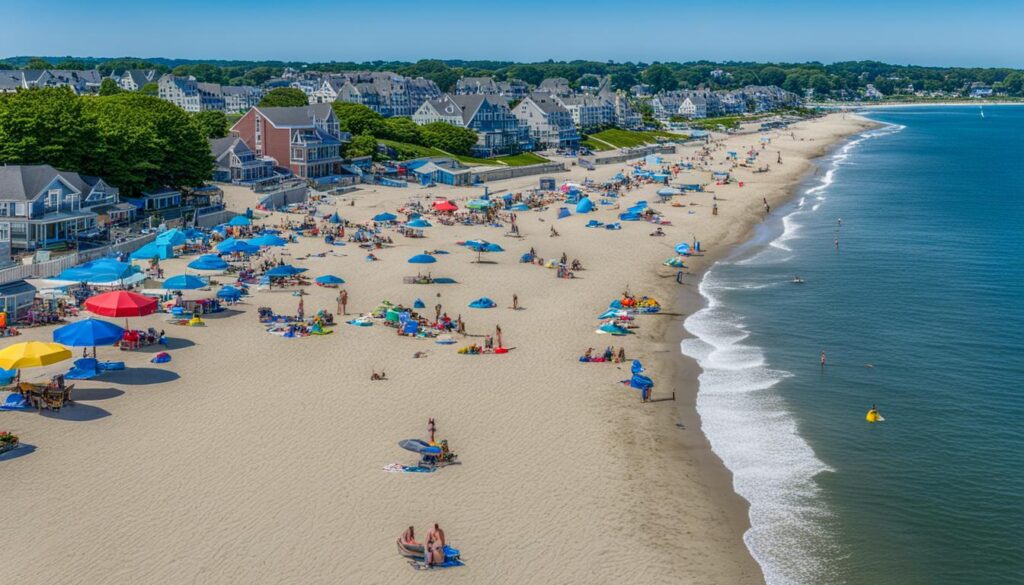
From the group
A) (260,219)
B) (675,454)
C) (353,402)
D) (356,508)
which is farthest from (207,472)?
(260,219)

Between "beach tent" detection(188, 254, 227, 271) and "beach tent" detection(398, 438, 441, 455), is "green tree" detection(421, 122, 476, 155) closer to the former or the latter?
"beach tent" detection(188, 254, 227, 271)

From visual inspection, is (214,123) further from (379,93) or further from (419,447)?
(419,447)

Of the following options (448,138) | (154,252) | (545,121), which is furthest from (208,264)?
(545,121)

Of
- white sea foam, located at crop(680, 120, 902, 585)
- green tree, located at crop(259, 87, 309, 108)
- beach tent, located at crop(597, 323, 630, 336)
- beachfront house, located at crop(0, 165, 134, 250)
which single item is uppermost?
green tree, located at crop(259, 87, 309, 108)

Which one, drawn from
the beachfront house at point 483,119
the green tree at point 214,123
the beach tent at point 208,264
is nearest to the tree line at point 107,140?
the green tree at point 214,123

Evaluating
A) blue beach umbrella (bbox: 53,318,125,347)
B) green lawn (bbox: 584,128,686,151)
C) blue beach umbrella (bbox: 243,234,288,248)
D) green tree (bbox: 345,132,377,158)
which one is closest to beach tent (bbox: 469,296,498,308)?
blue beach umbrella (bbox: 243,234,288,248)

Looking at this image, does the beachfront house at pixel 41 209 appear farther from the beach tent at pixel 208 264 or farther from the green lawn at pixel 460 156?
the green lawn at pixel 460 156
